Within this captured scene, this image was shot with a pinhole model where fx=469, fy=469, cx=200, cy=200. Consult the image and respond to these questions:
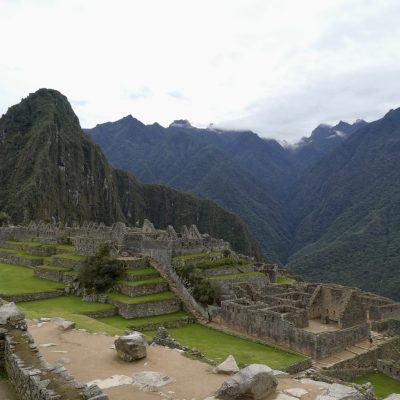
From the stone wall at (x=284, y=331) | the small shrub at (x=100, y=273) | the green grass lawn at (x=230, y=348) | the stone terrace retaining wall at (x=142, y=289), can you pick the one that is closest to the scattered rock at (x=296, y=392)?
the green grass lawn at (x=230, y=348)

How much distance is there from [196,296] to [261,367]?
19.8 m

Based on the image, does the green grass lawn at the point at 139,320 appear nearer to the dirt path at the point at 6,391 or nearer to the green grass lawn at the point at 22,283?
the green grass lawn at the point at 22,283

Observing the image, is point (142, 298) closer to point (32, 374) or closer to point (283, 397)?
point (283, 397)

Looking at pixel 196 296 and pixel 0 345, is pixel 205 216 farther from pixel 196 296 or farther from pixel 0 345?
pixel 0 345

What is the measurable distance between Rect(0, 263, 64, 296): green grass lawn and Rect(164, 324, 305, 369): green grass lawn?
1065 centimetres

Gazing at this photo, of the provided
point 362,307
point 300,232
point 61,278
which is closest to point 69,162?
point 300,232

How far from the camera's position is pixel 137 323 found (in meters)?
24.8

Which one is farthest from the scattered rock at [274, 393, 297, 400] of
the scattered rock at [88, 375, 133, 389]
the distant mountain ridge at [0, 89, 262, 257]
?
the distant mountain ridge at [0, 89, 262, 257]

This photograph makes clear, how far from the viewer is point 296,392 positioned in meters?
8.86

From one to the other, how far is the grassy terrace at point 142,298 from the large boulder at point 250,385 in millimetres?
18721

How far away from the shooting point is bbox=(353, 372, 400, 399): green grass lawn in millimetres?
20194

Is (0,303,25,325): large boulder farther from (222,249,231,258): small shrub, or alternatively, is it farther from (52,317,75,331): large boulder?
(222,249,231,258): small shrub

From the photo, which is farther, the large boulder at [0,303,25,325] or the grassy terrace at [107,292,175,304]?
the grassy terrace at [107,292,175,304]

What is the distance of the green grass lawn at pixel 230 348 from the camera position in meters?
19.1
